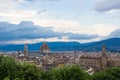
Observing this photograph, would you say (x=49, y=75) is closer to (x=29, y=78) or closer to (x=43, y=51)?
(x=29, y=78)

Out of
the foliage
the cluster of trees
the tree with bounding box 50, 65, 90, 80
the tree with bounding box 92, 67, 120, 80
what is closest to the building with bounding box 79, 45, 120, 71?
the tree with bounding box 92, 67, 120, 80

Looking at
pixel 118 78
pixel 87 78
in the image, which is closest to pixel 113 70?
pixel 118 78

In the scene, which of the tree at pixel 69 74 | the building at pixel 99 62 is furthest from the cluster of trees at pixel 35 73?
the building at pixel 99 62

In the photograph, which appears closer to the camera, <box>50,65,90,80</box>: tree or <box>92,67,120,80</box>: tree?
<box>50,65,90,80</box>: tree

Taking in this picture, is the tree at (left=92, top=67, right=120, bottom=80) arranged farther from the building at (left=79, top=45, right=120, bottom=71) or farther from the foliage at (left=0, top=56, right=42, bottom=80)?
the building at (left=79, top=45, right=120, bottom=71)

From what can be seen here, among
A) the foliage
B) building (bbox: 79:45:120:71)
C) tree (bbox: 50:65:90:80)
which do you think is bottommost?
building (bbox: 79:45:120:71)

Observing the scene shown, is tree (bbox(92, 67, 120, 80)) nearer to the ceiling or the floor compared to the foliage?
nearer to the floor

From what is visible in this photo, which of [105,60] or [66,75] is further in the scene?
[105,60]

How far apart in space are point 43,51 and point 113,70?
408 feet

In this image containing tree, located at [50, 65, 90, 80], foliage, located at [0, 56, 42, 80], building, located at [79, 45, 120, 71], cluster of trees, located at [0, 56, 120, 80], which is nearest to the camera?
foliage, located at [0, 56, 42, 80]

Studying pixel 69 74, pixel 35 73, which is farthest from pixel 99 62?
pixel 35 73

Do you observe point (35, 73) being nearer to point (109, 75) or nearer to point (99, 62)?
point (109, 75)

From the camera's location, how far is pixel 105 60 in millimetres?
132000

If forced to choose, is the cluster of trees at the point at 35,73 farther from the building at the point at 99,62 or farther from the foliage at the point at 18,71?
the building at the point at 99,62
